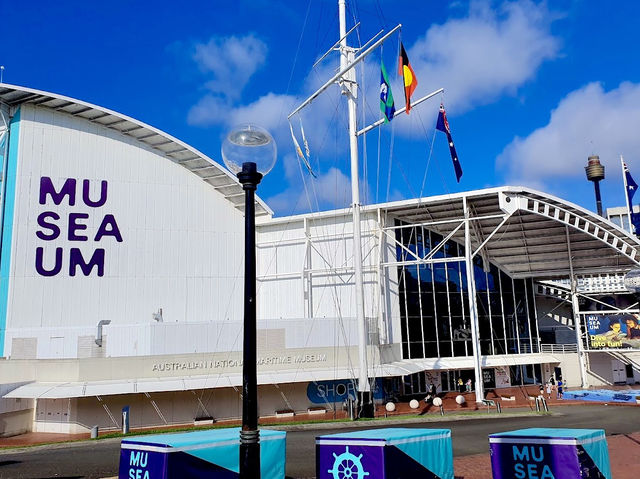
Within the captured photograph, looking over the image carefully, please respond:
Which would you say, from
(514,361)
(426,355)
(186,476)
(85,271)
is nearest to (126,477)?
(186,476)

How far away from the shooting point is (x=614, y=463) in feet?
48.7

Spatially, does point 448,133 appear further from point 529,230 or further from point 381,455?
point 381,455

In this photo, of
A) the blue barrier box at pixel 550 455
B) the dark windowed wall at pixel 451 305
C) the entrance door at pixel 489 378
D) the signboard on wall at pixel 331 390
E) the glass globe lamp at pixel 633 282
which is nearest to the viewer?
the blue barrier box at pixel 550 455

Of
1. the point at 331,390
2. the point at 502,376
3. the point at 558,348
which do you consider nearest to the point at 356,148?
the point at 331,390

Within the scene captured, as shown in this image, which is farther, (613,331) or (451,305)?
(613,331)

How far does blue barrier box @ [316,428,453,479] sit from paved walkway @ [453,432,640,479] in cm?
387

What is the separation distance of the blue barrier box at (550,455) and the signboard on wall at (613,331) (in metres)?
33.7

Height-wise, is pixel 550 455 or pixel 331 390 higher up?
pixel 550 455

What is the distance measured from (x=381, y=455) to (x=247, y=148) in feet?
17.4

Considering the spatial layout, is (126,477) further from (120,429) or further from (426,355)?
(426,355)

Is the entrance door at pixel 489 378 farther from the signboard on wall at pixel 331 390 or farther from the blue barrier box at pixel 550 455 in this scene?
the blue barrier box at pixel 550 455

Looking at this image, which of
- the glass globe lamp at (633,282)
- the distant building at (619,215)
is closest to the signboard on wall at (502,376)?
the glass globe lamp at (633,282)

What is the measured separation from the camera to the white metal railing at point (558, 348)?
44.5m

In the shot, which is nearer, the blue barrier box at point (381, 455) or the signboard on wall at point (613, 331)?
the blue barrier box at point (381, 455)
